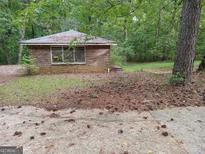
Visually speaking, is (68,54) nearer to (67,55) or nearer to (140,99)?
(67,55)

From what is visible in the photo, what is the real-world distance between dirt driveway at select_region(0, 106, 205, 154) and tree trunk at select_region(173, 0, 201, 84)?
1986mm

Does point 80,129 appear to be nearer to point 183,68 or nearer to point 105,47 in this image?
point 183,68

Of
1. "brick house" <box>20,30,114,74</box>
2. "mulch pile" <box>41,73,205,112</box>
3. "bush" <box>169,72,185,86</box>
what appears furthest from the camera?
"brick house" <box>20,30,114,74</box>

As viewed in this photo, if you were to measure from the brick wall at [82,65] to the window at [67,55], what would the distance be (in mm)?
274

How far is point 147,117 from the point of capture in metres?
5.22

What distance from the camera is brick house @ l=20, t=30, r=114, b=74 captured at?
55.8ft

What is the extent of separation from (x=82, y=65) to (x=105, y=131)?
44.2 ft

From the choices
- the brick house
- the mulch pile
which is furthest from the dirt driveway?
the brick house

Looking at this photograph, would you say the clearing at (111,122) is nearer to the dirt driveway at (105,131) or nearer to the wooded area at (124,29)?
the dirt driveway at (105,131)

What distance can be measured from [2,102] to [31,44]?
31.7ft

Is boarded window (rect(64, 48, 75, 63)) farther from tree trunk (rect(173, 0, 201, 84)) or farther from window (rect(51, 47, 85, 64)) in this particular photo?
tree trunk (rect(173, 0, 201, 84))

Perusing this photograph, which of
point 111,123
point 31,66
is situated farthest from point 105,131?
point 31,66

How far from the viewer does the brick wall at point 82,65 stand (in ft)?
56.2

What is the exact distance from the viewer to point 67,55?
1753cm
